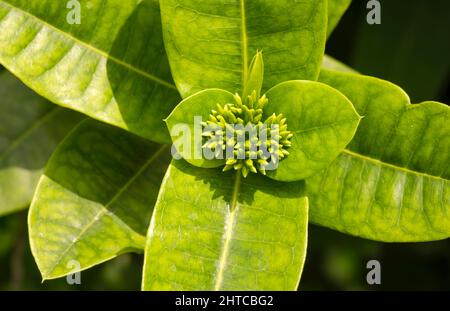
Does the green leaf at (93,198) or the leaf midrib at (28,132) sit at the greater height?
the leaf midrib at (28,132)

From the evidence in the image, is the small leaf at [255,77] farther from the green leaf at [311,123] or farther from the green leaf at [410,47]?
the green leaf at [410,47]

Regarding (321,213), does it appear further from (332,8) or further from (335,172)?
(332,8)

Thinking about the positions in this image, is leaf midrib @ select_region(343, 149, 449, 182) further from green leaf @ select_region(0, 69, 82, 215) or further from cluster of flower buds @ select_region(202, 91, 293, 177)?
green leaf @ select_region(0, 69, 82, 215)

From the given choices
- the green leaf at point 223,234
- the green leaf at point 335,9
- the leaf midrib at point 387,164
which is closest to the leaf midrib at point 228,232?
the green leaf at point 223,234

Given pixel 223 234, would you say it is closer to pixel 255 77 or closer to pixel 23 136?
pixel 255 77

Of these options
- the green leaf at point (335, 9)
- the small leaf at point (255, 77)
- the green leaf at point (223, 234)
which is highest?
the green leaf at point (335, 9)

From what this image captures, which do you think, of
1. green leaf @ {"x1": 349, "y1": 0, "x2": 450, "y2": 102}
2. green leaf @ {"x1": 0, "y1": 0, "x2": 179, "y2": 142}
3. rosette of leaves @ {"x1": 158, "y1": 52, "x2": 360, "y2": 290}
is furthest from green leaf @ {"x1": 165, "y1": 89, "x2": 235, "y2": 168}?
green leaf @ {"x1": 349, "y1": 0, "x2": 450, "y2": 102}

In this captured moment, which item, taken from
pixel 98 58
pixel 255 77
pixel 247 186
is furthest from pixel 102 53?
pixel 247 186
